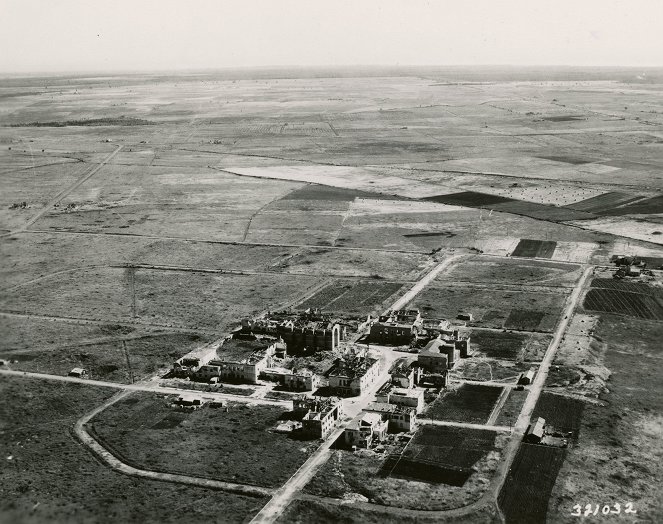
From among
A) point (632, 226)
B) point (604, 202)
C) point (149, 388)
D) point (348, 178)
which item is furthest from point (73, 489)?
point (348, 178)

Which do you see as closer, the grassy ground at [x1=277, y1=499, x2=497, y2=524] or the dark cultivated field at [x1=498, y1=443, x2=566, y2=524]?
the grassy ground at [x1=277, y1=499, x2=497, y2=524]

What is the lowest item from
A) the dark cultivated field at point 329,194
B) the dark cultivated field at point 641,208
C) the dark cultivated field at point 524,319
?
the dark cultivated field at point 524,319

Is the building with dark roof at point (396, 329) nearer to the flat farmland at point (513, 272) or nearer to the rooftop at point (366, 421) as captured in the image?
the rooftop at point (366, 421)

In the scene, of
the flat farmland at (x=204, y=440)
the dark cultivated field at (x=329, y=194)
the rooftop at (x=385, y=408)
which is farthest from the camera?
the dark cultivated field at (x=329, y=194)

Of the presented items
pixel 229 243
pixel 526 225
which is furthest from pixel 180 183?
pixel 526 225

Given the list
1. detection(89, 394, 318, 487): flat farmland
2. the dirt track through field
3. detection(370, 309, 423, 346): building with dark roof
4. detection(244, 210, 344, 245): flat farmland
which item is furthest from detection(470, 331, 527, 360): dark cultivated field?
the dirt track through field

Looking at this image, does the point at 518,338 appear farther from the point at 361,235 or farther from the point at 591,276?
the point at 361,235

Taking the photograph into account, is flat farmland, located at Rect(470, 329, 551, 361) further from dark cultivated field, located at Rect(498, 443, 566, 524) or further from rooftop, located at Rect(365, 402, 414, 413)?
dark cultivated field, located at Rect(498, 443, 566, 524)

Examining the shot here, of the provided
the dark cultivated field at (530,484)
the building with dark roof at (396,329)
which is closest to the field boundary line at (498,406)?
the dark cultivated field at (530,484)
